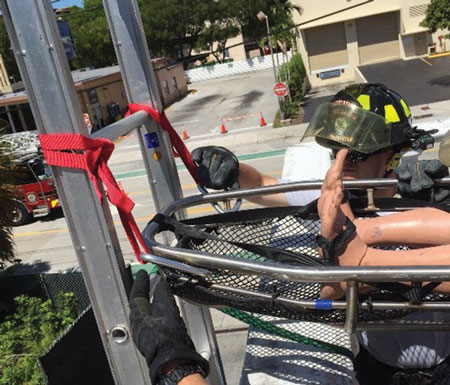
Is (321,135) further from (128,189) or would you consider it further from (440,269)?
(128,189)

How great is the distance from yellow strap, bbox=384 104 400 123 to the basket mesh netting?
2.24 feet

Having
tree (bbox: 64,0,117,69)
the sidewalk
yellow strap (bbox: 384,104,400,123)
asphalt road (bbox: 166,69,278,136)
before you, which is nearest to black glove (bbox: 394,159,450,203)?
yellow strap (bbox: 384,104,400,123)

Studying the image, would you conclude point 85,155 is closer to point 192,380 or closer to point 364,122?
point 192,380

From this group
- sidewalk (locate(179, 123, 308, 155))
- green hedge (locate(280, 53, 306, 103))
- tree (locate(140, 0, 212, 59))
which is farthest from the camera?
tree (locate(140, 0, 212, 59))

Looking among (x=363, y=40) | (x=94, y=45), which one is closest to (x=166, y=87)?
(x=94, y=45)

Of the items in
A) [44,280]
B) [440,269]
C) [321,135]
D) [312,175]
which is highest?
[321,135]

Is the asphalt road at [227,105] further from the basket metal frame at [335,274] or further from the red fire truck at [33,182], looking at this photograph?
the basket metal frame at [335,274]

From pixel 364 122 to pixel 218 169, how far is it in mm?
784

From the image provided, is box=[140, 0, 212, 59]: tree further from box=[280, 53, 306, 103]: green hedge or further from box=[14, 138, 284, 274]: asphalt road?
box=[14, 138, 284, 274]: asphalt road

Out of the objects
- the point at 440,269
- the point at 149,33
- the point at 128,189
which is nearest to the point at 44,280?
the point at 440,269

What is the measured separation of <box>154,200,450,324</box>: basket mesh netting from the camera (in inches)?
71.6

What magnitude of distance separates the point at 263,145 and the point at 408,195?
17898mm

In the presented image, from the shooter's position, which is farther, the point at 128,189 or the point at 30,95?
the point at 128,189

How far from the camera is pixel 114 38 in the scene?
8.21 feet
